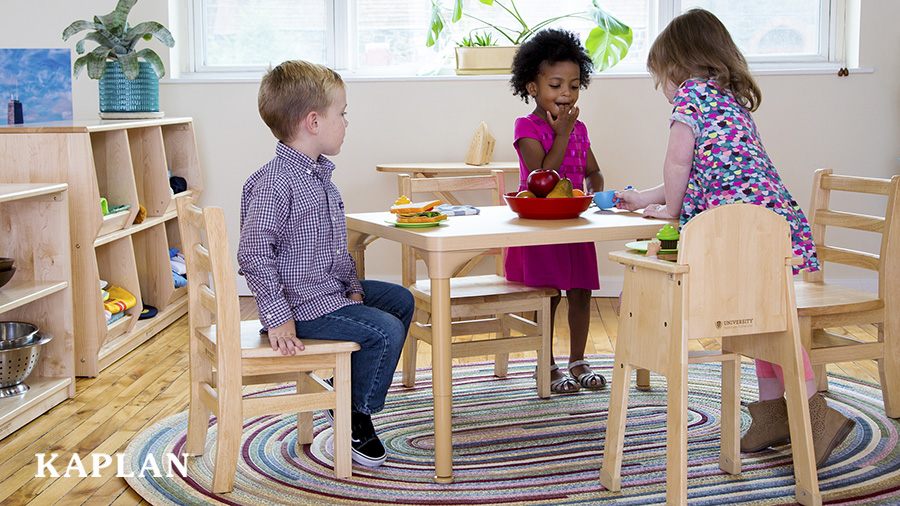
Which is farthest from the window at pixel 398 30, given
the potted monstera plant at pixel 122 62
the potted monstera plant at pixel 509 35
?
the potted monstera plant at pixel 122 62

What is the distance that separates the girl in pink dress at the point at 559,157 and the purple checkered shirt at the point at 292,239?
29.1 inches

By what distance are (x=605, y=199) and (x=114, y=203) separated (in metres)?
1.91

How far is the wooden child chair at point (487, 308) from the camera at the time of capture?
8.02 feet

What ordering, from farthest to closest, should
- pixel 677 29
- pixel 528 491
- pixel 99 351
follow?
pixel 99 351 < pixel 677 29 < pixel 528 491

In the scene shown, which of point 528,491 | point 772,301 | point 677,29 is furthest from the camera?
point 677,29

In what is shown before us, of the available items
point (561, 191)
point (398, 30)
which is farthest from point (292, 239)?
point (398, 30)

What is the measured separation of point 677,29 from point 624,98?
190 cm

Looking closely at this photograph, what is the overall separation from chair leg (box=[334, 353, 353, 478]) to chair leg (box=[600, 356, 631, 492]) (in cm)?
58

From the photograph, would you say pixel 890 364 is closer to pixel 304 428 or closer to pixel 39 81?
pixel 304 428

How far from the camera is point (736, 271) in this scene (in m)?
1.71

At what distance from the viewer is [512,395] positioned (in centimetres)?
264

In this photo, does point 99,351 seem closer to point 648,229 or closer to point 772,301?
point 648,229

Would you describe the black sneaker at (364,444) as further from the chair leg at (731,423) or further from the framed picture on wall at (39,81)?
the framed picture on wall at (39,81)

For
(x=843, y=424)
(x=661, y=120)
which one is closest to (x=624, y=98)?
(x=661, y=120)
